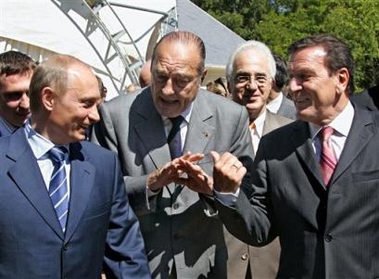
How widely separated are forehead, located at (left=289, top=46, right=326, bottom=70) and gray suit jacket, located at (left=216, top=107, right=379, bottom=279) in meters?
0.32

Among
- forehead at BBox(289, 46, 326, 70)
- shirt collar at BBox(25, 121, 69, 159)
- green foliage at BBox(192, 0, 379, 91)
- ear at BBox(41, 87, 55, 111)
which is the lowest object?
green foliage at BBox(192, 0, 379, 91)

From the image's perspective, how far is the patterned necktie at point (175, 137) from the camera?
4266mm

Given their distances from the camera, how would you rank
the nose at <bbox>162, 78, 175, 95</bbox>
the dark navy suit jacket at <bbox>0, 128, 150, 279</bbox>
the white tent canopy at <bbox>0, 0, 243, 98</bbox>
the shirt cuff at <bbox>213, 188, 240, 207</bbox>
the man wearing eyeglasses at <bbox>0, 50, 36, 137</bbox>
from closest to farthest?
1. the dark navy suit jacket at <bbox>0, 128, 150, 279</bbox>
2. the shirt cuff at <bbox>213, 188, 240, 207</bbox>
3. the nose at <bbox>162, 78, 175, 95</bbox>
4. the man wearing eyeglasses at <bbox>0, 50, 36, 137</bbox>
5. the white tent canopy at <bbox>0, 0, 243, 98</bbox>

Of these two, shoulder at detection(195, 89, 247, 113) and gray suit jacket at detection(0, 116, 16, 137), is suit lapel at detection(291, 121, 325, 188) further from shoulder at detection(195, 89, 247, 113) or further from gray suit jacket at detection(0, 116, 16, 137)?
gray suit jacket at detection(0, 116, 16, 137)

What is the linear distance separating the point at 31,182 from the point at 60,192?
16 centimetres

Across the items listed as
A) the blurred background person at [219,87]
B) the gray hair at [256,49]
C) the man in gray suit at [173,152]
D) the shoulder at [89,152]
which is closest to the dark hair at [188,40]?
the man in gray suit at [173,152]

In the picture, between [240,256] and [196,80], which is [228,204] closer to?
[196,80]

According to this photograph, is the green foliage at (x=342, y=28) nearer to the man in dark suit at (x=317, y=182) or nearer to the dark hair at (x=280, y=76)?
the dark hair at (x=280, y=76)

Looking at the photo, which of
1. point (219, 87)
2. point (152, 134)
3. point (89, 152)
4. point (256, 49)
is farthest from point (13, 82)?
point (219, 87)

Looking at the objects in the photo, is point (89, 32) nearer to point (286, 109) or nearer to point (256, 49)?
point (286, 109)

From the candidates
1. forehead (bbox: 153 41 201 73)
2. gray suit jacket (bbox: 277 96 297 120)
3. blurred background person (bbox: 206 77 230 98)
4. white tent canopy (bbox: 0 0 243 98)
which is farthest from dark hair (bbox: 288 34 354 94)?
white tent canopy (bbox: 0 0 243 98)

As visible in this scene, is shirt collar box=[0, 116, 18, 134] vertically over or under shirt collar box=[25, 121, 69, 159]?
under

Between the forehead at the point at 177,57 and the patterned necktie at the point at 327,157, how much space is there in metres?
0.82

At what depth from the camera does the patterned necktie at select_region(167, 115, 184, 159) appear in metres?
4.27
